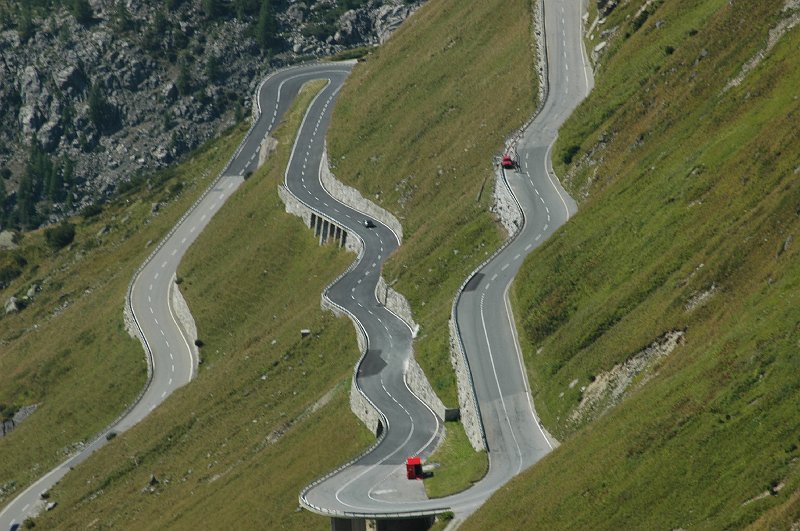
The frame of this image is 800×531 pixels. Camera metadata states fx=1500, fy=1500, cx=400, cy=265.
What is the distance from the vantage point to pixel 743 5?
302ft

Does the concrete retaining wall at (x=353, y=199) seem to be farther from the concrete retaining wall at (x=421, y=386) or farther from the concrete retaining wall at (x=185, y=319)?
the concrete retaining wall at (x=421, y=386)

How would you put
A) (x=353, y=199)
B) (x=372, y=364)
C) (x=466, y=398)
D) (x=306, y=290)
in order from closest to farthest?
(x=466, y=398) < (x=372, y=364) < (x=306, y=290) < (x=353, y=199)

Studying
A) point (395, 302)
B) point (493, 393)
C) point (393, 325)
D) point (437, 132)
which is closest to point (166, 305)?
point (437, 132)

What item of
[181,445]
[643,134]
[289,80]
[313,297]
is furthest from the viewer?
[289,80]

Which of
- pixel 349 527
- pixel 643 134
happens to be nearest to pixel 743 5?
pixel 643 134

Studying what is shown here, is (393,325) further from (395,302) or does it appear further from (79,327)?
(79,327)

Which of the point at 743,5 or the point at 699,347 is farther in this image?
the point at 743,5

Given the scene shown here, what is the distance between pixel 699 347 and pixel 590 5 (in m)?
73.3

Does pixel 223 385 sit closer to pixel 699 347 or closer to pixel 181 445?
pixel 181 445

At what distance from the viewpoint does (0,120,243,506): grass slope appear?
Result: 114688 millimetres

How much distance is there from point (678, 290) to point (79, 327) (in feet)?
255

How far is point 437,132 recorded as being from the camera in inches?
4833

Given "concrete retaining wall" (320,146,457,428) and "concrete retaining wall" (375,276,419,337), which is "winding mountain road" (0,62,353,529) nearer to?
"concrete retaining wall" (320,146,457,428)

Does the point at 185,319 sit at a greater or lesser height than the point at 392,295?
lesser
